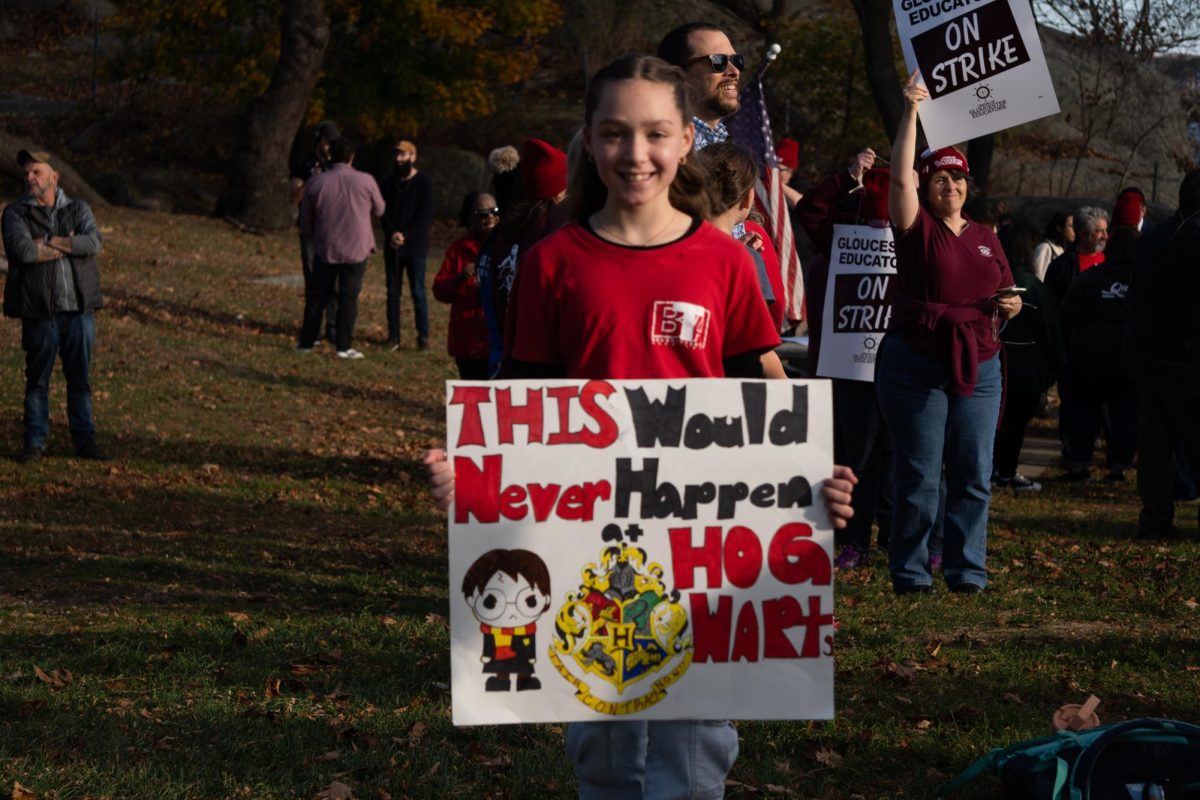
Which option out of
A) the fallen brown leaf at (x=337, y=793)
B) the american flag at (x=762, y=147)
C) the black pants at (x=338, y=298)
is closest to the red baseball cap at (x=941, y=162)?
the american flag at (x=762, y=147)

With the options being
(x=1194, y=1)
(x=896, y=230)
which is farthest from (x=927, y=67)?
(x=1194, y=1)

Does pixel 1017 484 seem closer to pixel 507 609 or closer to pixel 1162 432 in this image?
pixel 1162 432

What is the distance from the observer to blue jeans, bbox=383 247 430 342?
1786 cm

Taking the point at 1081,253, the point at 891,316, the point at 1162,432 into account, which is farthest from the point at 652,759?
the point at 1081,253

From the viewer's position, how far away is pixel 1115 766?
4.58 metres

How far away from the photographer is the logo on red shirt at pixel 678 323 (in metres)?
3.77

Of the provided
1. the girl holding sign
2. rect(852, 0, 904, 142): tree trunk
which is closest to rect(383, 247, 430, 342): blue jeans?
rect(852, 0, 904, 142): tree trunk

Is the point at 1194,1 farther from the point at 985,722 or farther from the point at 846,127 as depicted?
the point at 985,722

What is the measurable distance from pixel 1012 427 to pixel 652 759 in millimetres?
9141

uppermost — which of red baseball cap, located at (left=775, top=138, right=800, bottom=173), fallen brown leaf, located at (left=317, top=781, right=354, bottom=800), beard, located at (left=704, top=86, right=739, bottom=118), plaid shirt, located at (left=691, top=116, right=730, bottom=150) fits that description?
red baseball cap, located at (left=775, top=138, right=800, bottom=173)

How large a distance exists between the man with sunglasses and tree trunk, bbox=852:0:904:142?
19502 millimetres

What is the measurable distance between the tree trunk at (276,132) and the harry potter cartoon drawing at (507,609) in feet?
80.7

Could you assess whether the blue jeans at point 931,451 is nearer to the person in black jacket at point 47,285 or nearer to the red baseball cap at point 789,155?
the red baseball cap at point 789,155

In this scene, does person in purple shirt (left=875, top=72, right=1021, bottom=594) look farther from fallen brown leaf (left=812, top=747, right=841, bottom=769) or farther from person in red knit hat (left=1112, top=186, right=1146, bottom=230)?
person in red knit hat (left=1112, top=186, right=1146, bottom=230)
